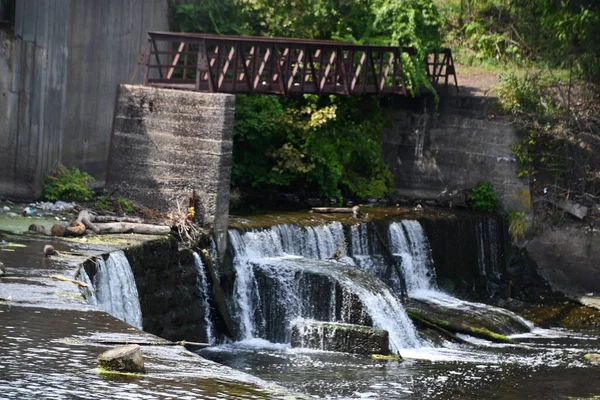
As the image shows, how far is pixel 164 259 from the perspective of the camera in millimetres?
18797

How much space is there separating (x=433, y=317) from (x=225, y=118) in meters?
5.20

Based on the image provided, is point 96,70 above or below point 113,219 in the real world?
above

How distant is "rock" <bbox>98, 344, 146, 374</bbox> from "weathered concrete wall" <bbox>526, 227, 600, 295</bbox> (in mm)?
17242

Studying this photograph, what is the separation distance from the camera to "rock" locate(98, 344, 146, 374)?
425 inches

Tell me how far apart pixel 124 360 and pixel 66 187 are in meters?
11.3

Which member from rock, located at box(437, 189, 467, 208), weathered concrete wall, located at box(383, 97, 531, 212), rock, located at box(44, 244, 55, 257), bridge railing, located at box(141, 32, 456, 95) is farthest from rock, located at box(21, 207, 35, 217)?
weathered concrete wall, located at box(383, 97, 531, 212)

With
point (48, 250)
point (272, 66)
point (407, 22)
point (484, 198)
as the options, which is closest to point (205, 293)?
point (48, 250)

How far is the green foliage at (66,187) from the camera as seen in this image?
2173 cm

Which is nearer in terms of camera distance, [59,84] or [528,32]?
[59,84]

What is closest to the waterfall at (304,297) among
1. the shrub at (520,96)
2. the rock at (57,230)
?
the rock at (57,230)

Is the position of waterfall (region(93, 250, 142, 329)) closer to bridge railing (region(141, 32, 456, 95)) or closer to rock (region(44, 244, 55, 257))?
rock (region(44, 244, 55, 257))

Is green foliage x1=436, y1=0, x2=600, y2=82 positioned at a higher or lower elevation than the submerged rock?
higher

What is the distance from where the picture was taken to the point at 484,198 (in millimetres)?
28016

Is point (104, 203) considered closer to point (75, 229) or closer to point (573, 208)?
point (75, 229)
